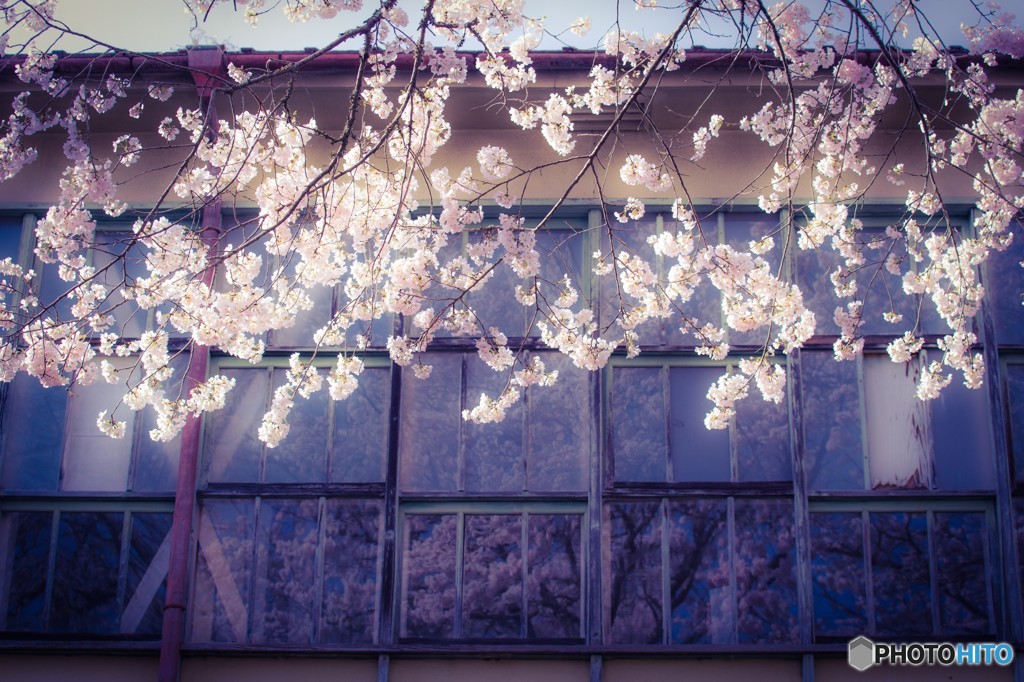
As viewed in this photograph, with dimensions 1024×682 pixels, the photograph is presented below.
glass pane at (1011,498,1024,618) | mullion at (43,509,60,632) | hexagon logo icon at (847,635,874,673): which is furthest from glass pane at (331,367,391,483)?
glass pane at (1011,498,1024,618)

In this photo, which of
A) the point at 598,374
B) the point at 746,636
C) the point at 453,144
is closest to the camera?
the point at 746,636

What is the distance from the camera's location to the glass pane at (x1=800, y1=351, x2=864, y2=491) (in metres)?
6.43

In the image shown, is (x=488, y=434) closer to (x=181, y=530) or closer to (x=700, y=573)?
(x=700, y=573)

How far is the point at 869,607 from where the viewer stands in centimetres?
616

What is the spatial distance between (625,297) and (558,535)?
5.45 ft

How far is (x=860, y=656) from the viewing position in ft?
19.8

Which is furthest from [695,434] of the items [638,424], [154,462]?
[154,462]

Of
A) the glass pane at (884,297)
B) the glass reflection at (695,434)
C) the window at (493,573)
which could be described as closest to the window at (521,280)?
the glass reflection at (695,434)

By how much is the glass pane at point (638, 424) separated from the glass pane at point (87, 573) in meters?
3.30

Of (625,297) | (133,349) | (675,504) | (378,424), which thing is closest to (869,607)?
(675,504)

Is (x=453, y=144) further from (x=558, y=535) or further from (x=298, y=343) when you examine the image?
(x=558, y=535)

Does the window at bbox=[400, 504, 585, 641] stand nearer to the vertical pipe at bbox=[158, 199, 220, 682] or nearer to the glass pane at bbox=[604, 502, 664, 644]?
the glass pane at bbox=[604, 502, 664, 644]

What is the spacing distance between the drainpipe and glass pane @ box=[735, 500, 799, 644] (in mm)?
3461

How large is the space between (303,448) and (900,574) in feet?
→ 12.8
